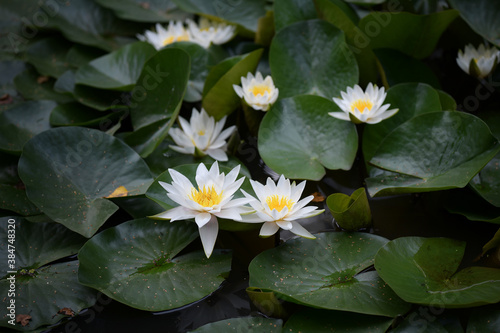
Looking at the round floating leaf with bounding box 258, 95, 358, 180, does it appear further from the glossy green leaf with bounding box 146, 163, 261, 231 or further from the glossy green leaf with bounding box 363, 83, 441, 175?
the glossy green leaf with bounding box 146, 163, 261, 231

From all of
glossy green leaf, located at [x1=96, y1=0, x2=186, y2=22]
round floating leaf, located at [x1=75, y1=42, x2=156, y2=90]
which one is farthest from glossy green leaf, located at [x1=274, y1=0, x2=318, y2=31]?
glossy green leaf, located at [x1=96, y1=0, x2=186, y2=22]

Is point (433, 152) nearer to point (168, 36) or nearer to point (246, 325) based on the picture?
point (246, 325)

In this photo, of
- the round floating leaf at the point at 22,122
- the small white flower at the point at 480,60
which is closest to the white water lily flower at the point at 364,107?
the small white flower at the point at 480,60

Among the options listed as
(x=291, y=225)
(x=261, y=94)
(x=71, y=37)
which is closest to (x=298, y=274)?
(x=291, y=225)

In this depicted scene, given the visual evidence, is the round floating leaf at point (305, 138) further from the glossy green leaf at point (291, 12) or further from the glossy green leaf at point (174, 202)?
the glossy green leaf at point (291, 12)

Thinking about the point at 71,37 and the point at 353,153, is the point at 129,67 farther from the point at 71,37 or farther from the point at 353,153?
the point at 353,153

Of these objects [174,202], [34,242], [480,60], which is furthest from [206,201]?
[480,60]
